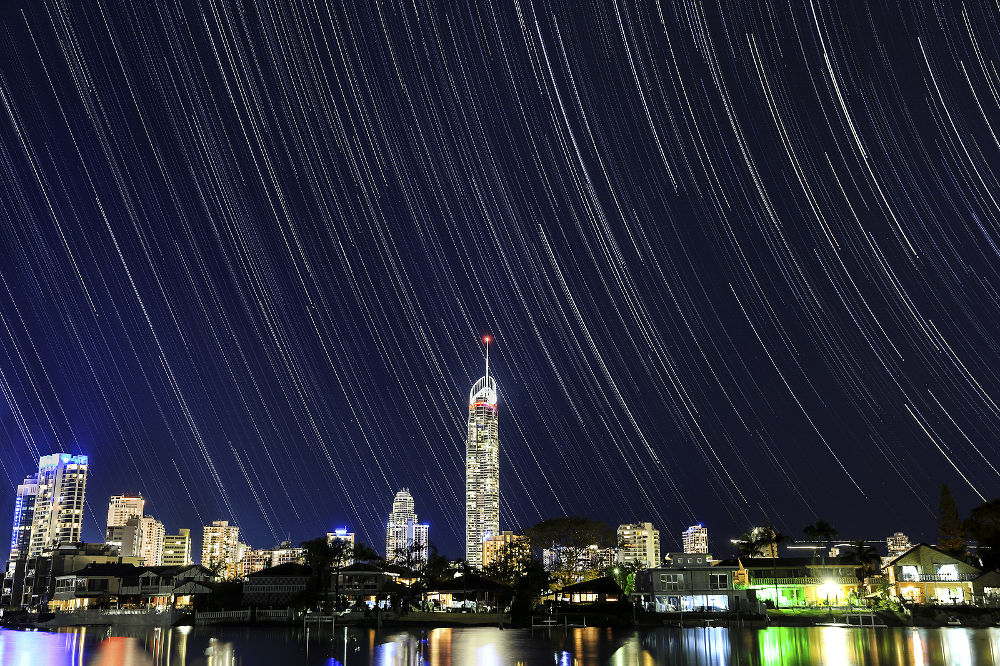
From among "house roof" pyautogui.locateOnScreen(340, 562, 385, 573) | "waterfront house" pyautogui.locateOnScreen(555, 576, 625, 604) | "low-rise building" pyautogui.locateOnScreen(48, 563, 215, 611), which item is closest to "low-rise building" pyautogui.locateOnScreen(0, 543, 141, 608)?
"low-rise building" pyautogui.locateOnScreen(48, 563, 215, 611)

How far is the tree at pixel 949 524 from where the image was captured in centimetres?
9700

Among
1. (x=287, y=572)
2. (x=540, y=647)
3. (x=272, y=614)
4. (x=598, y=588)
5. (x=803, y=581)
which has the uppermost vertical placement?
(x=287, y=572)

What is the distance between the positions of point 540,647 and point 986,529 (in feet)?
196

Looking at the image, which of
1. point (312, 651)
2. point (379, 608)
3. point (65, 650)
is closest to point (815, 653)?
point (312, 651)

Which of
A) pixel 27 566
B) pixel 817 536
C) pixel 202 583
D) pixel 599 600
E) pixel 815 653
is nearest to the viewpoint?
pixel 815 653

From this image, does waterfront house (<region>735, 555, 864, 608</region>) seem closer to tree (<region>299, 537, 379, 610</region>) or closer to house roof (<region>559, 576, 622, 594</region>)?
house roof (<region>559, 576, 622, 594</region>)

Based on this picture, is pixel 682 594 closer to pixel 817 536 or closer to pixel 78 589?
pixel 817 536

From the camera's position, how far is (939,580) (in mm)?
79312

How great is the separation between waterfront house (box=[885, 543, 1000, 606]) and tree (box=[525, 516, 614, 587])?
31.5 metres

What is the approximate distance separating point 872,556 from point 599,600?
31817 mm

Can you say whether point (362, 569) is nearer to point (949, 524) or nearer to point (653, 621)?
point (653, 621)

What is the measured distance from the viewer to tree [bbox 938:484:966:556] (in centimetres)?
9700

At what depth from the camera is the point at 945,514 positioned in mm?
100500

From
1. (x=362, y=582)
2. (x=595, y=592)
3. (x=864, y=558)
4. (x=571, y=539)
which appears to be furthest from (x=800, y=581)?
(x=362, y=582)
